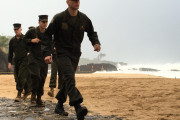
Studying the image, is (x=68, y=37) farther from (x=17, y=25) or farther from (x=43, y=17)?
(x=17, y=25)

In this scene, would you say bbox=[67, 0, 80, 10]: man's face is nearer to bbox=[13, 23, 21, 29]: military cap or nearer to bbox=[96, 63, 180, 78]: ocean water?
bbox=[13, 23, 21, 29]: military cap

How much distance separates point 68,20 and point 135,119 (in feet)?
7.66

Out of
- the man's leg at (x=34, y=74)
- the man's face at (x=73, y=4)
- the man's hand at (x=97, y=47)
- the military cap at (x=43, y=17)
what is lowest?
the man's leg at (x=34, y=74)

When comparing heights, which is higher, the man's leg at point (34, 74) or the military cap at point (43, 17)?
the military cap at point (43, 17)

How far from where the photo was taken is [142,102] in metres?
8.09

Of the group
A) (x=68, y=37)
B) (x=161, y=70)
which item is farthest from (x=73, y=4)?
(x=161, y=70)

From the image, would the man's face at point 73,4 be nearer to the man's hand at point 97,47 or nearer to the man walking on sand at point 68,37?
the man walking on sand at point 68,37

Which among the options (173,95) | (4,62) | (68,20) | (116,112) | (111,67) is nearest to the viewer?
(68,20)

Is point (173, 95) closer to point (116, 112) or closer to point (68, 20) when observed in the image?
point (116, 112)

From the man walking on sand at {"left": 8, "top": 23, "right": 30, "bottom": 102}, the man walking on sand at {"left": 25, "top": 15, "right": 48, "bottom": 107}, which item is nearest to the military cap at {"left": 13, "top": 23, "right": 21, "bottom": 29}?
the man walking on sand at {"left": 8, "top": 23, "right": 30, "bottom": 102}

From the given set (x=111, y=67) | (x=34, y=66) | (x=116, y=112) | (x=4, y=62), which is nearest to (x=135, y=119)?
(x=116, y=112)

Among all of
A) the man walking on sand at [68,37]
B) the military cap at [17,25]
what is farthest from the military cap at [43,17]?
the man walking on sand at [68,37]

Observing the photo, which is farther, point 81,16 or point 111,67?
point 111,67

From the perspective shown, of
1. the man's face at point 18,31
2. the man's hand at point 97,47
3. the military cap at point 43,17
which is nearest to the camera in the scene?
the man's hand at point 97,47
